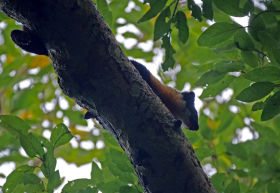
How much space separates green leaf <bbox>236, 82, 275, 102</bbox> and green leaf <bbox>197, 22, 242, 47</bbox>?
38 cm

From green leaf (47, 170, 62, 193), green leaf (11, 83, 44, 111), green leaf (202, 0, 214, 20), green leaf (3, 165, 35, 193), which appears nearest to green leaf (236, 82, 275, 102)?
green leaf (202, 0, 214, 20)

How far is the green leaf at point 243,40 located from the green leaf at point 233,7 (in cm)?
12

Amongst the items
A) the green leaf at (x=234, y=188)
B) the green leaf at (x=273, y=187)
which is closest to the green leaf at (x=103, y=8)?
the green leaf at (x=234, y=188)

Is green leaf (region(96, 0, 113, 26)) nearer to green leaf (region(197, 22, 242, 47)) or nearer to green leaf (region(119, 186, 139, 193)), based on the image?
green leaf (region(197, 22, 242, 47))

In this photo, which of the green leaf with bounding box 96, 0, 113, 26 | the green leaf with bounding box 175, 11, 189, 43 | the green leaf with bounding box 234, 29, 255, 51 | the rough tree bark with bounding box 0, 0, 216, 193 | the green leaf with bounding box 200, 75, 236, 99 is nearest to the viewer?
the rough tree bark with bounding box 0, 0, 216, 193

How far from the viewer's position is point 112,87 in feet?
6.77

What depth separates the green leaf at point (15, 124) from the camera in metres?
2.61

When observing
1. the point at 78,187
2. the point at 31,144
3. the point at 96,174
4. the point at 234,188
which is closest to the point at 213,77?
the point at 234,188

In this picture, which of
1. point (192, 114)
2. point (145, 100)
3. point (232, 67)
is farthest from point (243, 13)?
point (192, 114)

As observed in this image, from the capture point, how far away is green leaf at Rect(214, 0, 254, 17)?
215cm

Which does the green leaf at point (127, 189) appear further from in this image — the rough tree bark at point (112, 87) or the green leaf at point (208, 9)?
the green leaf at point (208, 9)

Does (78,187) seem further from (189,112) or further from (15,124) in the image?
(189,112)

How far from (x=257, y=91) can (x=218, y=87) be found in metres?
0.64

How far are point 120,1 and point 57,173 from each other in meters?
1.79
